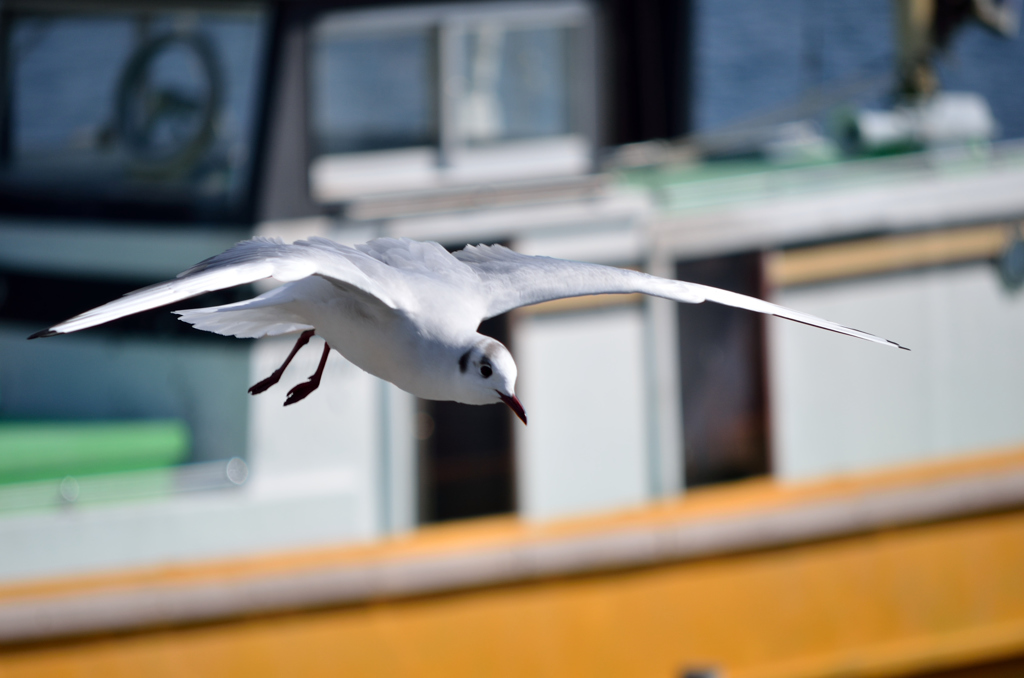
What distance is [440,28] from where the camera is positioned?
9.53 ft

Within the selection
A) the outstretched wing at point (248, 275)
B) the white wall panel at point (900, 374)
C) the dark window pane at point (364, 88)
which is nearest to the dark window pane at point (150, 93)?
the dark window pane at point (364, 88)

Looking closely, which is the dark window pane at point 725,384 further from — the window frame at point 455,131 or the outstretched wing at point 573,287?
the outstretched wing at point 573,287

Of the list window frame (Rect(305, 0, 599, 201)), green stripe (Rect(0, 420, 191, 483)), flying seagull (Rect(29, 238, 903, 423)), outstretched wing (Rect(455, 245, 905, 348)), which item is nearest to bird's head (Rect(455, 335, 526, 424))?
flying seagull (Rect(29, 238, 903, 423))

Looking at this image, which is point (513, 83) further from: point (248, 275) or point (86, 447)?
point (248, 275)

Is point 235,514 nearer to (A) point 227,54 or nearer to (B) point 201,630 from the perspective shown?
(B) point 201,630

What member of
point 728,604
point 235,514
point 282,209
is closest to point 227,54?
point 282,209

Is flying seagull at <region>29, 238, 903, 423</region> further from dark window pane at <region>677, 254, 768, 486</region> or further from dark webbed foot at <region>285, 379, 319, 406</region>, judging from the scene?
dark window pane at <region>677, 254, 768, 486</region>

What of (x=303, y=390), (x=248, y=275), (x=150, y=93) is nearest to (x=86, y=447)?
(x=150, y=93)

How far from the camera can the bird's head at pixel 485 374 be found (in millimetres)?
1063

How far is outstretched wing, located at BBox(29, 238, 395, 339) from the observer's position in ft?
3.00

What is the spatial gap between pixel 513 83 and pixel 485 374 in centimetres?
211

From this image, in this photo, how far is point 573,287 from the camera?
4.24 feet

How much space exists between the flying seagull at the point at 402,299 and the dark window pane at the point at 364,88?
5.16 feet

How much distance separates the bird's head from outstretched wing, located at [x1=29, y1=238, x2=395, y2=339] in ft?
0.28
